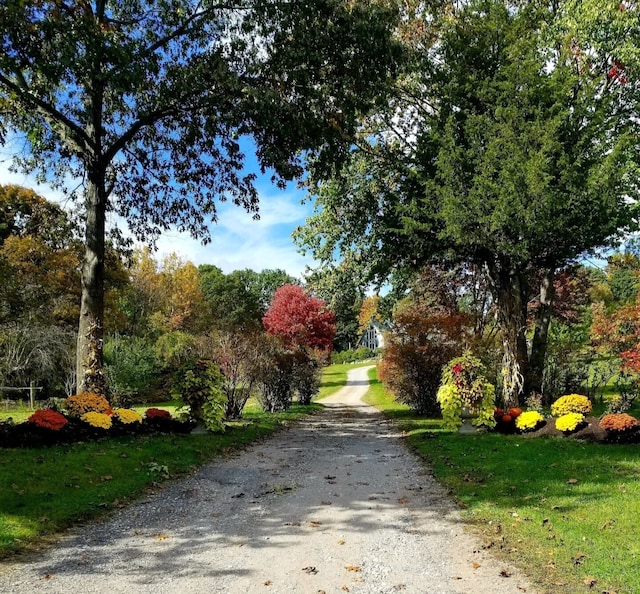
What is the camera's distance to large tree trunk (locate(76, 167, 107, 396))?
1116 cm

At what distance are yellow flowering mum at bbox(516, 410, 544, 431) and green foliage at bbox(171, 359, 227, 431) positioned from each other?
6.42m

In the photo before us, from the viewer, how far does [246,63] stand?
10.2m

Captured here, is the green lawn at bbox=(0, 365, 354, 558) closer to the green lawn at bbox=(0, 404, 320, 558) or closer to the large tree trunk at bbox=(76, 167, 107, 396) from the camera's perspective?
the green lawn at bbox=(0, 404, 320, 558)

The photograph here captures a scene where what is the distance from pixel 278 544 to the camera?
465 cm

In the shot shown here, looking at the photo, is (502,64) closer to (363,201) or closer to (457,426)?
(363,201)

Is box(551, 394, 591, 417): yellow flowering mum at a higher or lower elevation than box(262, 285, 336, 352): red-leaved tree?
lower

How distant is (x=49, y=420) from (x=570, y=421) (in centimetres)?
957

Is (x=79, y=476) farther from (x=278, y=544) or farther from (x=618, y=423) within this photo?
(x=618, y=423)

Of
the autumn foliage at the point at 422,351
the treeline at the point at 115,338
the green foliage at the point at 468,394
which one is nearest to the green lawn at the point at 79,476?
the green foliage at the point at 468,394

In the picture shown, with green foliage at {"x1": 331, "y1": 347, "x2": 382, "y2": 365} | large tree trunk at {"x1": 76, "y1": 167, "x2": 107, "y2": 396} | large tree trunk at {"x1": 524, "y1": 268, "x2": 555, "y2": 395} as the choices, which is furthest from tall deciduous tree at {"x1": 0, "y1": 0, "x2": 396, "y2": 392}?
green foliage at {"x1": 331, "y1": 347, "x2": 382, "y2": 365}

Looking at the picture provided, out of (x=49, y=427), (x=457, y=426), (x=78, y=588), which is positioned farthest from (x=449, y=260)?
(x=78, y=588)

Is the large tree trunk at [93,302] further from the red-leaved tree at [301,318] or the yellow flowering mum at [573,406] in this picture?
the red-leaved tree at [301,318]

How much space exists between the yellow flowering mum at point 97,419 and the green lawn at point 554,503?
5.98 m

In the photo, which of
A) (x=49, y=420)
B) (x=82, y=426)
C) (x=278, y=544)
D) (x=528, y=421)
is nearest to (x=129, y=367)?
(x=82, y=426)
